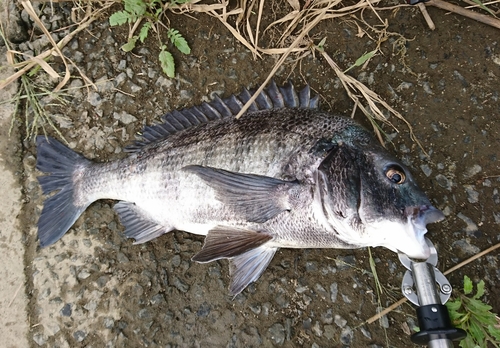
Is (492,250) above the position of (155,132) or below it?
below

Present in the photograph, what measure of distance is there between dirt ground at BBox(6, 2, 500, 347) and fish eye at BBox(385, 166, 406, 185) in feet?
2.33

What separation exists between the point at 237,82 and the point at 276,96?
0.50m

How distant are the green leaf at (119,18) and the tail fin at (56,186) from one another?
3.26ft

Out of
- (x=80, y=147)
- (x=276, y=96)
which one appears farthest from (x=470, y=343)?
(x=80, y=147)

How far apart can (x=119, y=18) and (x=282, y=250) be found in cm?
209

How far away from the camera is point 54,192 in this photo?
2943 millimetres

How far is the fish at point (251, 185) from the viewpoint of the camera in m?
2.08

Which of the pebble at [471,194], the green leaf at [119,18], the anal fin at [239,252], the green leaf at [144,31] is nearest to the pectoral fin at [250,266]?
the anal fin at [239,252]

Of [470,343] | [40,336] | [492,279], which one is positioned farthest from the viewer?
[40,336]

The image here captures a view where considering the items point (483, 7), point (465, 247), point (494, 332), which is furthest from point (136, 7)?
point (494, 332)

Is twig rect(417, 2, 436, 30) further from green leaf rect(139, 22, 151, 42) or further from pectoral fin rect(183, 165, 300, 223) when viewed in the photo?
green leaf rect(139, 22, 151, 42)

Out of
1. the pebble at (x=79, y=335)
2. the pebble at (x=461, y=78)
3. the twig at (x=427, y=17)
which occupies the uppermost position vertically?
the twig at (x=427, y=17)

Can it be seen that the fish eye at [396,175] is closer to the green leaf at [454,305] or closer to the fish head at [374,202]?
the fish head at [374,202]

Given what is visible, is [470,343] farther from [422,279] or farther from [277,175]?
[277,175]
